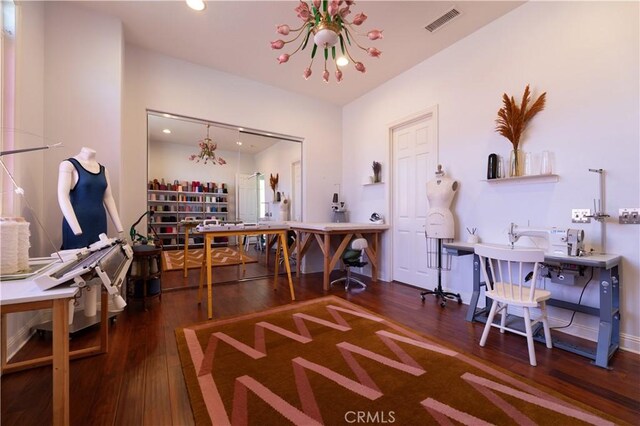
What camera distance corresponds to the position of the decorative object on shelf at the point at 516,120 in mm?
2570

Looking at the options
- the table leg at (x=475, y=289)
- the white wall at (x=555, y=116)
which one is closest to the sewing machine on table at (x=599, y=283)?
the white wall at (x=555, y=116)

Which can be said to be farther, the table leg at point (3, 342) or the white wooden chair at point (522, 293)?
the white wooden chair at point (522, 293)

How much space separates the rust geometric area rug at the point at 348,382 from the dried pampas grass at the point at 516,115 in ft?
7.10

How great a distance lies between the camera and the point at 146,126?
3.38 metres

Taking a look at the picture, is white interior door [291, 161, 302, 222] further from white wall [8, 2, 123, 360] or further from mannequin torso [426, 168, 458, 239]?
white wall [8, 2, 123, 360]

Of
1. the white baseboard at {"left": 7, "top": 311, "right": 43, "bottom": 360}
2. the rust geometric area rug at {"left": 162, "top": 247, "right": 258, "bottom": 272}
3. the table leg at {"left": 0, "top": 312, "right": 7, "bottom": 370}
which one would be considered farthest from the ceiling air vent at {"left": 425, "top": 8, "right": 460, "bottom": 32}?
the white baseboard at {"left": 7, "top": 311, "right": 43, "bottom": 360}

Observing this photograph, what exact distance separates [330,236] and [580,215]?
285cm

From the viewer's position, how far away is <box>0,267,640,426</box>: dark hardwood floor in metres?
1.41

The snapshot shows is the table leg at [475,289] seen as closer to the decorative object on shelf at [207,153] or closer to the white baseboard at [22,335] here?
the decorative object on shelf at [207,153]

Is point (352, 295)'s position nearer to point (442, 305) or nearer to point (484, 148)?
point (442, 305)

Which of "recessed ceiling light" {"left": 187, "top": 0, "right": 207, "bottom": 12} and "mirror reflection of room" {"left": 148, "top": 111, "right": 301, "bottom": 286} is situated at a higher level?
"recessed ceiling light" {"left": 187, "top": 0, "right": 207, "bottom": 12}

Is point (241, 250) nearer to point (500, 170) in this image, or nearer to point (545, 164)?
point (500, 170)

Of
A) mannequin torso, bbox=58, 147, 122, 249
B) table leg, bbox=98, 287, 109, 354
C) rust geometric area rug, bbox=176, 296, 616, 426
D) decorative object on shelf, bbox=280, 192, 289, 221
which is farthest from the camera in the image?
decorative object on shelf, bbox=280, 192, 289, 221

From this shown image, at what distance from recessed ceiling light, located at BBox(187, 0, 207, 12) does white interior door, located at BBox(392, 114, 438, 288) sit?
2930 millimetres
